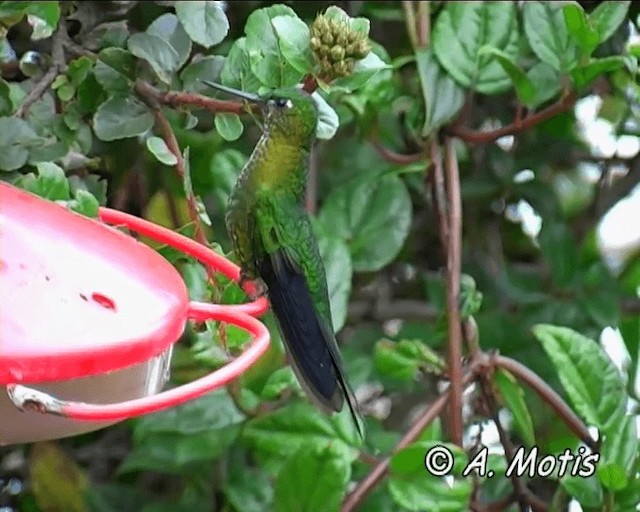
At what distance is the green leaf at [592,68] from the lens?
1240 millimetres

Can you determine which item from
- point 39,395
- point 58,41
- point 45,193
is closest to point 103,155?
point 58,41

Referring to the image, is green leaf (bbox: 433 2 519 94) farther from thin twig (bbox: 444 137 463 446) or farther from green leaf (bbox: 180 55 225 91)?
green leaf (bbox: 180 55 225 91)

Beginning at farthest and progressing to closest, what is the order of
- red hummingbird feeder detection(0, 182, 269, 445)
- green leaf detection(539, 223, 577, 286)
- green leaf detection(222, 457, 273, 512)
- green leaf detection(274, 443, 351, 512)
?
green leaf detection(539, 223, 577, 286) → green leaf detection(222, 457, 273, 512) → green leaf detection(274, 443, 351, 512) → red hummingbird feeder detection(0, 182, 269, 445)

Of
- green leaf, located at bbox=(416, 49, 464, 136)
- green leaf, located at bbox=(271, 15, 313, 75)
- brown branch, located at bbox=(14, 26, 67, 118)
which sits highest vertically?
green leaf, located at bbox=(271, 15, 313, 75)

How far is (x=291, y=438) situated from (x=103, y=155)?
446 mm

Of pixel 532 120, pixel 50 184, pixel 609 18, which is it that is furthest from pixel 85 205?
pixel 609 18

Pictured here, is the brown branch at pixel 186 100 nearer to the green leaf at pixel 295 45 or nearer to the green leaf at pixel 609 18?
the green leaf at pixel 295 45

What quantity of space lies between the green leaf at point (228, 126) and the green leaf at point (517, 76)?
35cm

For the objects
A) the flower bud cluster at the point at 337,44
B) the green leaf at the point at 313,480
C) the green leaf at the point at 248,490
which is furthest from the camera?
the green leaf at the point at 248,490

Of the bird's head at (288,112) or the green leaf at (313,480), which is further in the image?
the green leaf at (313,480)

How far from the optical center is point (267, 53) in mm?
1065

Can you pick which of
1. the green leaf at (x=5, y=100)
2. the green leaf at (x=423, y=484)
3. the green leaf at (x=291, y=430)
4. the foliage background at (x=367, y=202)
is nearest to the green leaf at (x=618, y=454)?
the foliage background at (x=367, y=202)

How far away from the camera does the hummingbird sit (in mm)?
1057

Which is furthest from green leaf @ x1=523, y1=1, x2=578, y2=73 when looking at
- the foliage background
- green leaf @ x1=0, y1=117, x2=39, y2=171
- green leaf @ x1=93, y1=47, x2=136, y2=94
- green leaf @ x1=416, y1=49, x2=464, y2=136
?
green leaf @ x1=0, y1=117, x2=39, y2=171
